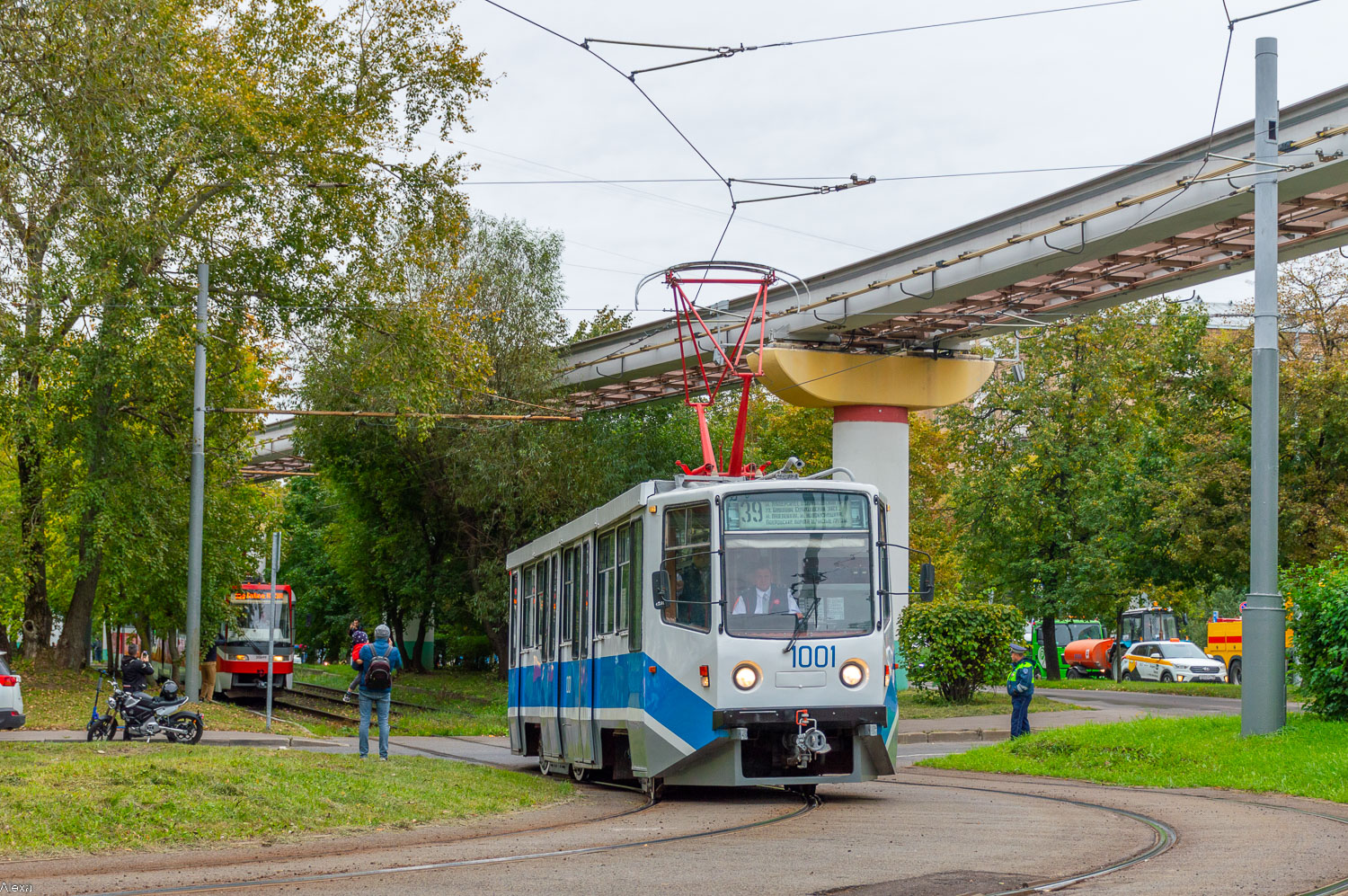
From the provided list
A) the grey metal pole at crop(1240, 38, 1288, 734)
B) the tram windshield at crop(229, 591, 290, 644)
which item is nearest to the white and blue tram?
the grey metal pole at crop(1240, 38, 1288, 734)

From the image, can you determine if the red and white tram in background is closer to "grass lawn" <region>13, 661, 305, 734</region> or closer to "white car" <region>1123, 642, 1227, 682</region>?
"grass lawn" <region>13, 661, 305, 734</region>

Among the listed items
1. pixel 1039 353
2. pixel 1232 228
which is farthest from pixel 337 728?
pixel 1039 353

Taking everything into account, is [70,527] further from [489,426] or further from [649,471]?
[649,471]

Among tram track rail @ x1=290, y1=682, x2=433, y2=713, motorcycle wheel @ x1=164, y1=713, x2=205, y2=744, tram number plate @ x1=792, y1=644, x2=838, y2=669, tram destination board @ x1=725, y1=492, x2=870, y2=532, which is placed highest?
tram destination board @ x1=725, y1=492, x2=870, y2=532

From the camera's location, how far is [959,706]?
1112 inches

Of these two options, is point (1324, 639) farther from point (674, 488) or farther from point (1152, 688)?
point (1152, 688)

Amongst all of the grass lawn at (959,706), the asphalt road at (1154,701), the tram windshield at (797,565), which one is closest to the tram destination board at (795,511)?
the tram windshield at (797,565)

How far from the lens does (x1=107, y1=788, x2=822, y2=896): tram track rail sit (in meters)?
8.30

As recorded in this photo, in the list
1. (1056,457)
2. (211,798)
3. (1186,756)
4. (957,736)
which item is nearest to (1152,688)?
(1056,457)

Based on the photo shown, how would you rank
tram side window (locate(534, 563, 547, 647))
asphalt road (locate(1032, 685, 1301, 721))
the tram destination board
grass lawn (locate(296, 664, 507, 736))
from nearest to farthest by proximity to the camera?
the tram destination board → tram side window (locate(534, 563, 547, 647)) → grass lawn (locate(296, 664, 507, 736)) → asphalt road (locate(1032, 685, 1301, 721))

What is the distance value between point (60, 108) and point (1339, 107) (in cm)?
1577

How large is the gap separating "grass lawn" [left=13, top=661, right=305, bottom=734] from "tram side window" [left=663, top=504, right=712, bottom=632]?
12.9m

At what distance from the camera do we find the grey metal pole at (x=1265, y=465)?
16672mm

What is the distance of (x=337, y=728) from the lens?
28578mm
